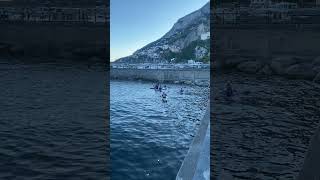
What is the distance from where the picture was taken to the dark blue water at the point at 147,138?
45.1 ft

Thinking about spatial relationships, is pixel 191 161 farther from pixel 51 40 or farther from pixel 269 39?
pixel 51 40

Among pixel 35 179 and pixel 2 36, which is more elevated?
pixel 2 36

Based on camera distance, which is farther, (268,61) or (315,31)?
(268,61)

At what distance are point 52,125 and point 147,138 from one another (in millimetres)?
6055

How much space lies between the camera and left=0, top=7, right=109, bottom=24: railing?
3334cm

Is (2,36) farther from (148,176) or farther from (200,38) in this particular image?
(200,38)

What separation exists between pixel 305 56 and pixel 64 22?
24.0 m

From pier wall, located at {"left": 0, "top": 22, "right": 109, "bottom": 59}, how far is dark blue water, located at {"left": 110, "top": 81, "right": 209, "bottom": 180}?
688 cm

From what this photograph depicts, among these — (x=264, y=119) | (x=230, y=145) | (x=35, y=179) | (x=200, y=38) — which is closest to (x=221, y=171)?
(x=230, y=145)

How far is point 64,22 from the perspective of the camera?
113 feet

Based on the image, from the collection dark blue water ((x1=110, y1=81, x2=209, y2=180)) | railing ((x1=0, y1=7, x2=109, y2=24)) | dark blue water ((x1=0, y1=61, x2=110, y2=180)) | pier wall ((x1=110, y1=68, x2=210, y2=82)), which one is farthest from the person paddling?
pier wall ((x1=110, y1=68, x2=210, y2=82))

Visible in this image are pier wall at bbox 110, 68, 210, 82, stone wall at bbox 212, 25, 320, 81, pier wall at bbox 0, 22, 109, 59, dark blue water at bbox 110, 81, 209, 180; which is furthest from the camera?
pier wall at bbox 110, 68, 210, 82

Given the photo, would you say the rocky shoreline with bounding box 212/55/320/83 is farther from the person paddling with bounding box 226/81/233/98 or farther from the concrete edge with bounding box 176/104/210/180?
the concrete edge with bounding box 176/104/210/180

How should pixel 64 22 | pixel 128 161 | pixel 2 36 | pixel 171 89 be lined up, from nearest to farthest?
pixel 128 161
pixel 64 22
pixel 2 36
pixel 171 89
